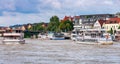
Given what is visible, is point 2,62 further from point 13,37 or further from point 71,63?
point 13,37

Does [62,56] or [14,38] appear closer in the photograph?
[62,56]

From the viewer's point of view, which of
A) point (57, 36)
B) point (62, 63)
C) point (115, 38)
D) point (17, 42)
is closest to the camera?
point (62, 63)

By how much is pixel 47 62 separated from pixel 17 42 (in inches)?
2094

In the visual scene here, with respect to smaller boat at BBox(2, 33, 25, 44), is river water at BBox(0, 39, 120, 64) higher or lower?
A: lower

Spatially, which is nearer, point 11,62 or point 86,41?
point 11,62

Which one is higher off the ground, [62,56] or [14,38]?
[14,38]

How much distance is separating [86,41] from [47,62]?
5958 centimetres

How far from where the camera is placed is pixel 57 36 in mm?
172875

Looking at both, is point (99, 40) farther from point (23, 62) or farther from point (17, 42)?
point (23, 62)

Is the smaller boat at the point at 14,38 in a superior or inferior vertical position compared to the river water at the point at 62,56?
superior

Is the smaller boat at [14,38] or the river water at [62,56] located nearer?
the river water at [62,56]

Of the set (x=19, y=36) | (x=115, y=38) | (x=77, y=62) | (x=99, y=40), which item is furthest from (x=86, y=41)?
(x=77, y=62)

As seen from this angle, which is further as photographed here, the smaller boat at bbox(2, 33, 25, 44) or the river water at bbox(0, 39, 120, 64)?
the smaller boat at bbox(2, 33, 25, 44)

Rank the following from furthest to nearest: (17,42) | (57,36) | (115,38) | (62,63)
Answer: (57,36) → (115,38) → (17,42) → (62,63)
